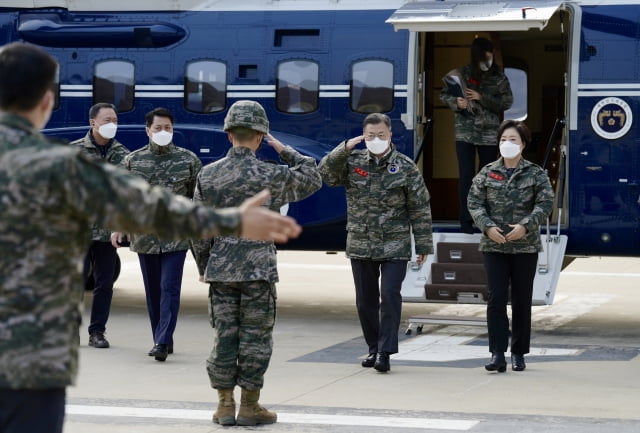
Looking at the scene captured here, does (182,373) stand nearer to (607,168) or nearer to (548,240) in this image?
(548,240)

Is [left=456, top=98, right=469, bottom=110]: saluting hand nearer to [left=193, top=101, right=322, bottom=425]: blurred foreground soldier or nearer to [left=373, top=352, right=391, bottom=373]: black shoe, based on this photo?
[left=373, top=352, right=391, bottom=373]: black shoe

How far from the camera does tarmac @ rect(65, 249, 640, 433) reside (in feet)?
25.2

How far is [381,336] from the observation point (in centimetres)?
953

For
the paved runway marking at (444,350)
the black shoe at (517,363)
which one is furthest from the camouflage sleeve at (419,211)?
the paved runway marking at (444,350)

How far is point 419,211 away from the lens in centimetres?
955

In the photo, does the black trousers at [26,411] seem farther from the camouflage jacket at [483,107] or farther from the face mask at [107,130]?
the camouflage jacket at [483,107]

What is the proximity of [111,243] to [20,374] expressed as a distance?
6869mm

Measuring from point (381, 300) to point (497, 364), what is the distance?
3.28 ft

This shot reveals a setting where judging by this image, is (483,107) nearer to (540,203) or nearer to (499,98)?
(499,98)

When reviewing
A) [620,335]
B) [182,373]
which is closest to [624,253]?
[620,335]

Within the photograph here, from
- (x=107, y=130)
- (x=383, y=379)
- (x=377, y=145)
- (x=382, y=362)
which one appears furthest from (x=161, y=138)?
(x=383, y=379)

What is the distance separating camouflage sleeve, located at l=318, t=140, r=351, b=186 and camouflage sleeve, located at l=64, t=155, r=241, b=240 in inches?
223

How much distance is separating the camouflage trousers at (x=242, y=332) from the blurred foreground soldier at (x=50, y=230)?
3.44 metres

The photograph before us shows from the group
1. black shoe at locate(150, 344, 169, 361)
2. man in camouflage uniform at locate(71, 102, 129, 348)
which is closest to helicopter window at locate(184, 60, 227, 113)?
man in camouflage uniform at locate(71, 102, 129, 348)
